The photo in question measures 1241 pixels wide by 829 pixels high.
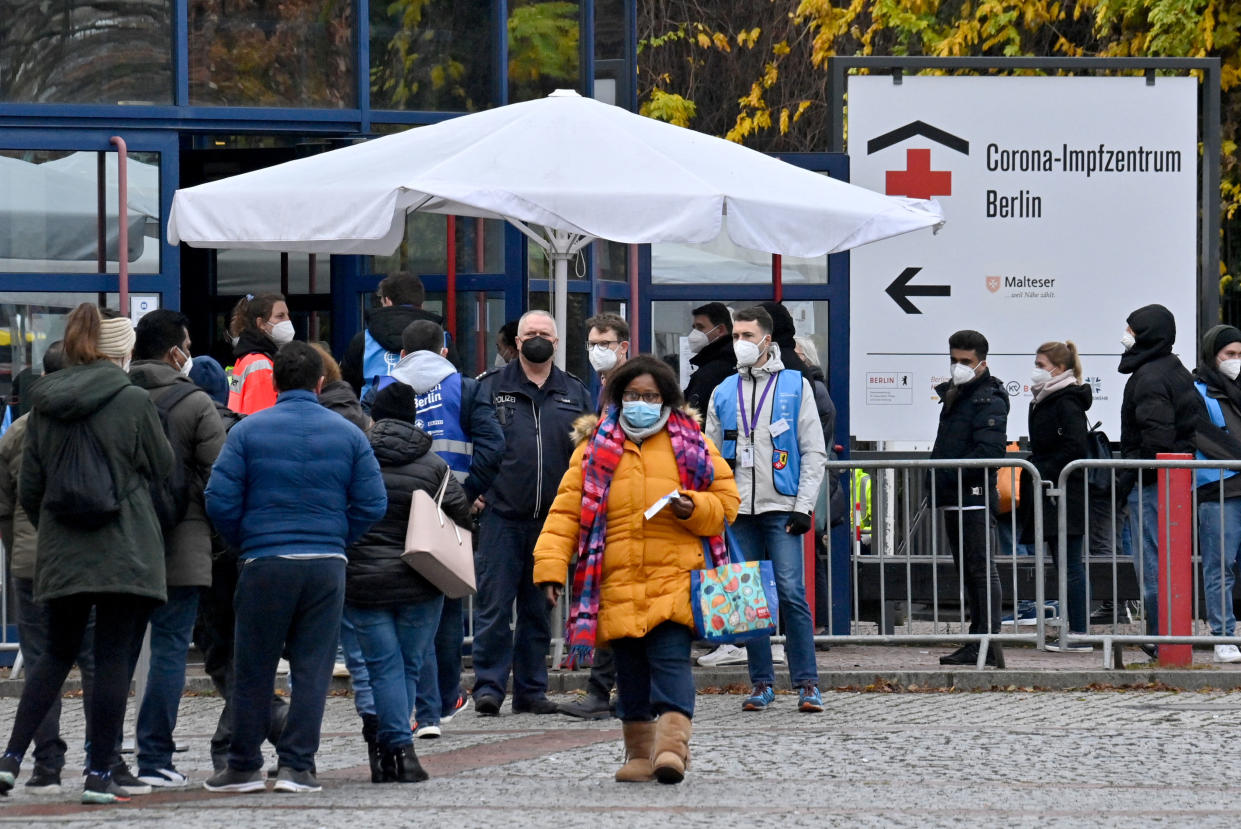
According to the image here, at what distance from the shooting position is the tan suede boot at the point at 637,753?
26.1 feet

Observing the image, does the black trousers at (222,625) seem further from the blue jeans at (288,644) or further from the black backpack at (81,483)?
the black backpack at (81,483)

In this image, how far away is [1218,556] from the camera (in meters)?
11.7

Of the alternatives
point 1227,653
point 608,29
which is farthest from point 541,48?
point 1227,653

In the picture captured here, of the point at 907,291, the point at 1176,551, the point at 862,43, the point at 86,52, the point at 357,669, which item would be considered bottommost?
the point at 357,669

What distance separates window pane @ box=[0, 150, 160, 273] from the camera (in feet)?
38.9

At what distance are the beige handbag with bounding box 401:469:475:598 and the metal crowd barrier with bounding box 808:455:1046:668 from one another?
3437mm

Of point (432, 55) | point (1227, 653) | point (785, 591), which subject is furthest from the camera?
point (432, 55)

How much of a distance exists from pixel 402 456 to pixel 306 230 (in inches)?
89.9

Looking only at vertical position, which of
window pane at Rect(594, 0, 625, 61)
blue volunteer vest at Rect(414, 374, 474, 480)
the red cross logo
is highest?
window pane at Rect(594, 0, 625, 61)

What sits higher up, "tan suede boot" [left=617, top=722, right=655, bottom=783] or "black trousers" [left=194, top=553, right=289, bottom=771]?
"black trousers" [left=194, top=553, right=289, bottom=771]

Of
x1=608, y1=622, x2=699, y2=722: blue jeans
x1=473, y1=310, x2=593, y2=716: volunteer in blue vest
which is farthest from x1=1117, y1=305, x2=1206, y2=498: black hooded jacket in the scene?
x1=608, y1=622, x2=699, y2=722: blue jeans

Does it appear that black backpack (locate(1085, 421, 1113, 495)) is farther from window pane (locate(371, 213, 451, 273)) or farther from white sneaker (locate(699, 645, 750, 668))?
window pane (locate(371, 213, 451, 273))

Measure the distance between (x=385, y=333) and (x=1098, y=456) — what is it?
4.87 m

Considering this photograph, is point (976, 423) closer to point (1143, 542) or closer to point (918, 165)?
point (1143, 542)
